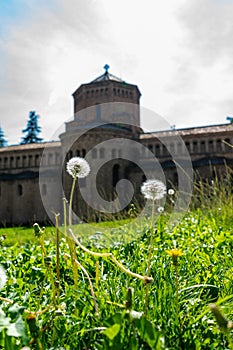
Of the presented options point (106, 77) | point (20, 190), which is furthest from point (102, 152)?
point (20, 190)

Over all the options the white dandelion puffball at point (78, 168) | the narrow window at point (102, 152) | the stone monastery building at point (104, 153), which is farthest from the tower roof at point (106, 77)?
the white dandelion puffball at point (78, 168)

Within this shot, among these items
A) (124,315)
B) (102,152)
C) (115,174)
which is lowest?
(124,315)

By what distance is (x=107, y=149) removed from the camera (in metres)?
19.3

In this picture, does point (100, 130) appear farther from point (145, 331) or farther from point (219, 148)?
point (145, 331)

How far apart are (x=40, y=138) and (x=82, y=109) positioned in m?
15.7

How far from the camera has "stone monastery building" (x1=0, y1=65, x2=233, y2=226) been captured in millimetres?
21062

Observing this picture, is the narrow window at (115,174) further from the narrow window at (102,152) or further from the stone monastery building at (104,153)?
the narrow window at (102,152)

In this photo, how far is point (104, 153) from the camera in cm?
1861

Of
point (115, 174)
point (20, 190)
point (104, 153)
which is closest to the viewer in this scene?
point (104, 153)

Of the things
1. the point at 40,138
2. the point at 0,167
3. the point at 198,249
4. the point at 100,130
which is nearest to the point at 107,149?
the point at 100,130

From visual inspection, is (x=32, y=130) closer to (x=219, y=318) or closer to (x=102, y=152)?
(x=102, y=152)

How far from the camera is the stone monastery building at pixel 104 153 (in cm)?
2106

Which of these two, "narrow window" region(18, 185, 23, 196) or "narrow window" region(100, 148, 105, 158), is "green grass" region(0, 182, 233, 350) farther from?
"narrow window" region(18, 185, 23, 196)

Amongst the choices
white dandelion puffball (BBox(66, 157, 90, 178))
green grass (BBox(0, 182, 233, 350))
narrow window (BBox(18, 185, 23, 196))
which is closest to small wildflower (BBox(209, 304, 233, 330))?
green grass (BBox(0, 182, 233, 350))
